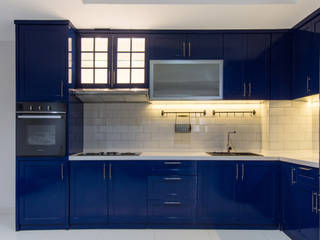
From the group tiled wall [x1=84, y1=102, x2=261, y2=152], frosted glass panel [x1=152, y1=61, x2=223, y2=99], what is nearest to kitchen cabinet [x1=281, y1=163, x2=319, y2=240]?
tiled wall [x1=84, y1=102, x2=261, y2=152]

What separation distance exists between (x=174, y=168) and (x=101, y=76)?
60.5 inches

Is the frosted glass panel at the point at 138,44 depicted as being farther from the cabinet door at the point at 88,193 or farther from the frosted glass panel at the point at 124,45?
the cabinet door at the point at 88,193

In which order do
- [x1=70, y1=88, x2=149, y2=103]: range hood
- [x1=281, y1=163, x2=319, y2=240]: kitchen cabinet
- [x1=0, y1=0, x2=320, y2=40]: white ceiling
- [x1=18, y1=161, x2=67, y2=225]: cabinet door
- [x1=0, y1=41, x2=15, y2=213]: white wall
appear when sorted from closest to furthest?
[x1=281, y1=163, x2=319, y2=240]: kitchen cabinet → [x1=0, y1=0, x2=320, y2=40]: white ceiling → [x1=18, y1=161, x2=67, y2=225]: cabinet door → [x1=70, y1=88, x2=149, y2=103]: range hood → [x1=0, y1=41, x2=15, y2=213]: white wall

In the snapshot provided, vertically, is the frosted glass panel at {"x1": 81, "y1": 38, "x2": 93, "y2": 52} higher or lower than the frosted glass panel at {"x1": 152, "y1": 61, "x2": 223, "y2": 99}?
higher

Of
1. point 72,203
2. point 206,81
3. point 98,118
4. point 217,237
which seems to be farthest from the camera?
point 98,118

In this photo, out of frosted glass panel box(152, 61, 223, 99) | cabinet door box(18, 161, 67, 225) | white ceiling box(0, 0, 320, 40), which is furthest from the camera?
frosted glass panel box(152, 61, 223, 99)

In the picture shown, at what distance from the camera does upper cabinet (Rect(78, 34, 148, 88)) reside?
312 cm

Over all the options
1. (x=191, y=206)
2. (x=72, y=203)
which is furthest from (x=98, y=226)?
(x=191, y=206)

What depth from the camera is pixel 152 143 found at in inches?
134

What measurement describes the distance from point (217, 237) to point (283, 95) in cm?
196

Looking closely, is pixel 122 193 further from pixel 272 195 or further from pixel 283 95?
pixel 283 95

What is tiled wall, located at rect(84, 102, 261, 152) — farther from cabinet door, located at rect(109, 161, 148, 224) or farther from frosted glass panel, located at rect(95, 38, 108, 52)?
frosted glass panel, located at rect(95, 38, 108, 52)

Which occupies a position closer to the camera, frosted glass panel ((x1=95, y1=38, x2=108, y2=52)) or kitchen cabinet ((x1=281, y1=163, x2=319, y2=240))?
kitchen cabinet ((x1=281, y1=163, x2=319, y2=240))

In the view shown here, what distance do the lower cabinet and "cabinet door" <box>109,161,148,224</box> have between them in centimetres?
69
